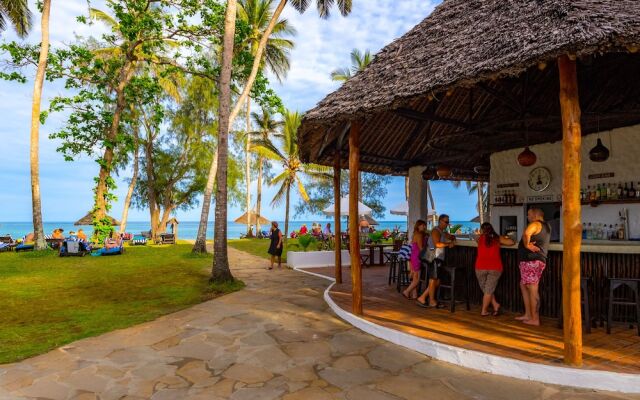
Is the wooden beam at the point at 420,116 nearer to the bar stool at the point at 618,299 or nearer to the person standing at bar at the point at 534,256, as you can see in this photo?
the person standing at bar at the point at 534,256

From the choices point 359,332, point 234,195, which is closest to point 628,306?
point 359,332

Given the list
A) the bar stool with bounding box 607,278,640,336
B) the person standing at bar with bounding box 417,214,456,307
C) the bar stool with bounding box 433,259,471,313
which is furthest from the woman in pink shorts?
the bar stool with bounding box 607,278,640,336

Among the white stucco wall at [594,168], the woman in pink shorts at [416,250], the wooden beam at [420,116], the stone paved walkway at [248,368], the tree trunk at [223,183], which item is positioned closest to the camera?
the stone paved walkway at [248,368]

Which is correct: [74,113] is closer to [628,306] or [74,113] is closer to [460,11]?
[460,11]

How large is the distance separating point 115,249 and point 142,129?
1432 cm

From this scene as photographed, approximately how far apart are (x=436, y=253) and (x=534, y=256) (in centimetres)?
171

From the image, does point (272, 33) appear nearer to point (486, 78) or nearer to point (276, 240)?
point (276, 240)

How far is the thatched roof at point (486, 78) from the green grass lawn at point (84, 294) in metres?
4.57

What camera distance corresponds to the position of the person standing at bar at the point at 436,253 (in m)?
6.70

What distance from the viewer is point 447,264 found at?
24.2ft

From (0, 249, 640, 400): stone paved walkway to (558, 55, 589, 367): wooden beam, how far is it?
1.75ft

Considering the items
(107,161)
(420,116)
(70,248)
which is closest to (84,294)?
(420,116)

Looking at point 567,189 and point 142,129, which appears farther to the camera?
point 142,129

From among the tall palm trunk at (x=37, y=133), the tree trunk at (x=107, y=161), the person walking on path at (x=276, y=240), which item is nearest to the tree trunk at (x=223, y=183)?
the person walking on path at (x=276, y=240)
